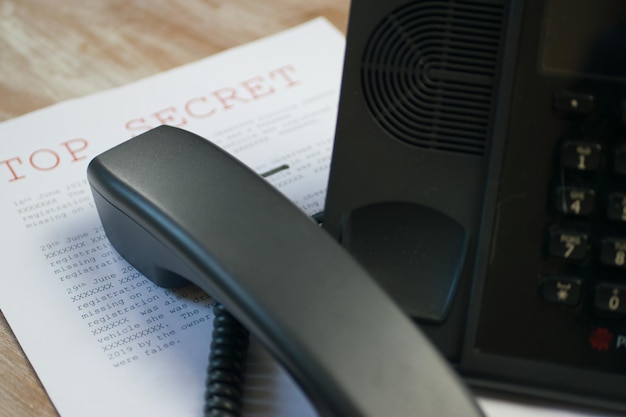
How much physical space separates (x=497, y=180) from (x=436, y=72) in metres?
0.05

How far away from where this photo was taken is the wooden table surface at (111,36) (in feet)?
1.70

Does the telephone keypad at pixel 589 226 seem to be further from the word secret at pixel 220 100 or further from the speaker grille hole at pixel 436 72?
the word secret at pixel 220 100

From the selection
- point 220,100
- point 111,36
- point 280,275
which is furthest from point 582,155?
point 111,36

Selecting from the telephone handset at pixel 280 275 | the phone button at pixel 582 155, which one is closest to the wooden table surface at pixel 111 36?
the telephone handset at pixel 280 275

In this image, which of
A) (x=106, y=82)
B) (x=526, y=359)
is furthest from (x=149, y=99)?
(x=526, y=359)

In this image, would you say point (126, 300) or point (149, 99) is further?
point (149, 99)

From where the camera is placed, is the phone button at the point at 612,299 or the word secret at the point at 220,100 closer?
the phone button at the point at 612,299

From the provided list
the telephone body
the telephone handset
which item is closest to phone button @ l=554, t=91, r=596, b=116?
the telephone body

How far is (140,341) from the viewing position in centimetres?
35

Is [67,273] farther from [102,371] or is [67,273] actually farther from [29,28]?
[29,28]

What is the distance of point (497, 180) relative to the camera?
0.33 metres

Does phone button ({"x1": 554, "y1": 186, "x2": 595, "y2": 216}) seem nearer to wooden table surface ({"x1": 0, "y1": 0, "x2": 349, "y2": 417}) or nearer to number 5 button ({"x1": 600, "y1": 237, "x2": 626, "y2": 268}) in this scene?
number 5 button ({"x1": 600, "y1": 237, "x2": 626, "y2": 268})

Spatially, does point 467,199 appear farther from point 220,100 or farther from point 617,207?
point 220,100

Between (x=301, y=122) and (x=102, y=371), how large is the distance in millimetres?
208
